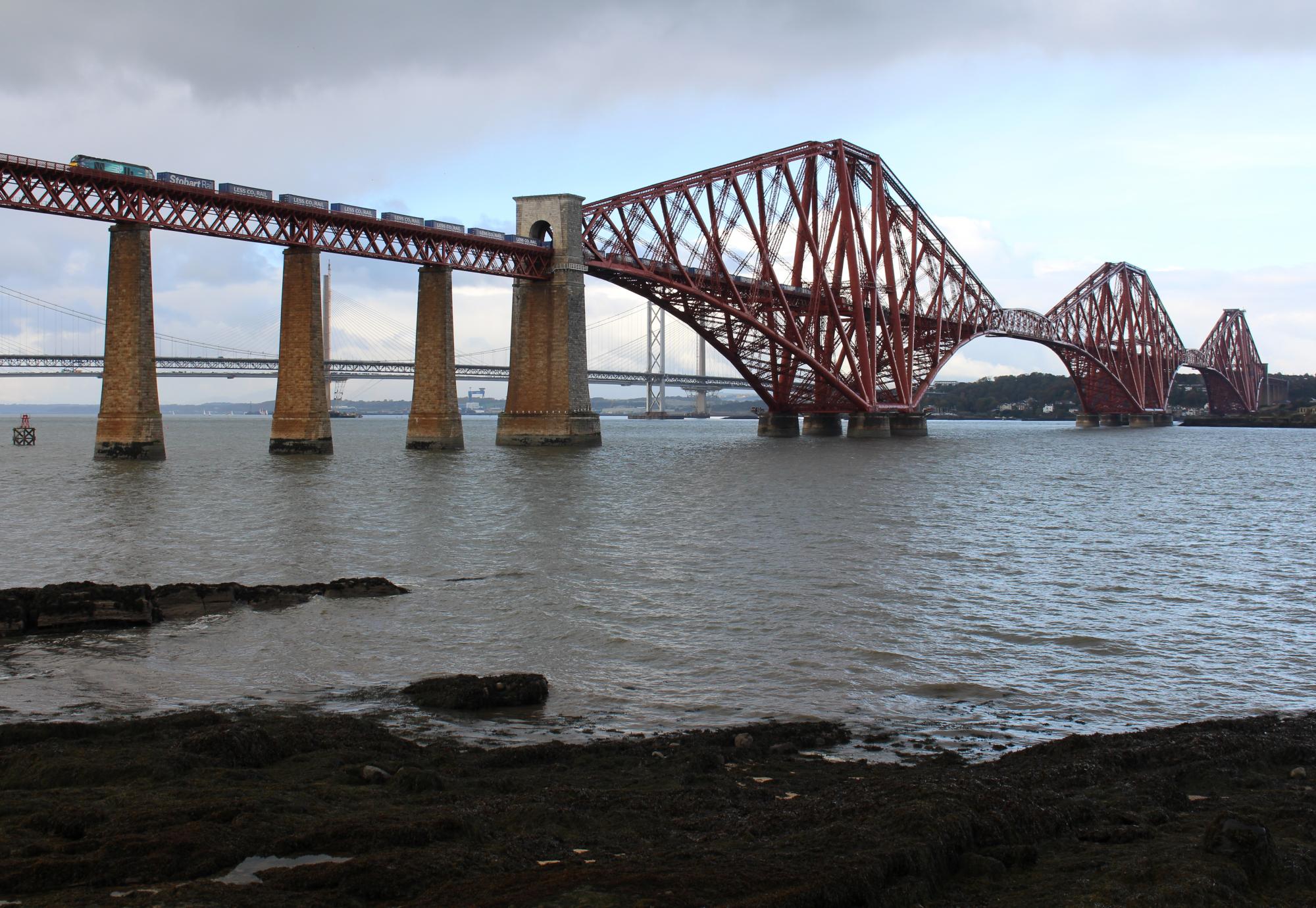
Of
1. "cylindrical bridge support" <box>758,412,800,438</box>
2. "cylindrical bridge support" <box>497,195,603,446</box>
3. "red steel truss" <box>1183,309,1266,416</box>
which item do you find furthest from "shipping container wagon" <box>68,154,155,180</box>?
"red steel truss" <box>1183,309,1266,416</box>

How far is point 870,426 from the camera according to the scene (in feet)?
289

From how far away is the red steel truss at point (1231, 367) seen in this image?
180 metres

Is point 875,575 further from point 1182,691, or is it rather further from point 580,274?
point 580,274

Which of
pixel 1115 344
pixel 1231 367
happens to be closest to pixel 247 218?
pixel 1115 344

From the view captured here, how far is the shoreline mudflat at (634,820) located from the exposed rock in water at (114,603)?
579 centimetres

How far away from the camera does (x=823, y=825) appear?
21.2ft

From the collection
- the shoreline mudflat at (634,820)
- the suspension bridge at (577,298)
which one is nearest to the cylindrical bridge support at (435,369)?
the suspension bridge at (577,298)

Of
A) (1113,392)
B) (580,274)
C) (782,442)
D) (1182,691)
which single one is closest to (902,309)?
(782,442)

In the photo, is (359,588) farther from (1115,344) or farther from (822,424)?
(1115,344)

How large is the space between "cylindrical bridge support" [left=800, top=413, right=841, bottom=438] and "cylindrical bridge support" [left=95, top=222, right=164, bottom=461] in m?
60.7

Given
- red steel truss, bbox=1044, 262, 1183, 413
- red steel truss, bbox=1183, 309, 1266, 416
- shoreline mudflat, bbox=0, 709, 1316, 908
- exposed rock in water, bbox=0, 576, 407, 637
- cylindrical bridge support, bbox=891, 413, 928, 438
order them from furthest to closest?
1. red steel truss, bbox=1183, 309, 1266, 416
2. red steel truss, bbox=1044, 262, 1183, 413
3. cylindrical bridge support, bbox=891, 413, 928, 438
4. exposed rock in water, bbox=0, 576, 407, 637
5. shoreline mudflat, bbox=0, 709, 1316, 908

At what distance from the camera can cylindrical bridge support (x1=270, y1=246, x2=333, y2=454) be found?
51.4 m

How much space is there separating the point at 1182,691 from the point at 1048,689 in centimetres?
151

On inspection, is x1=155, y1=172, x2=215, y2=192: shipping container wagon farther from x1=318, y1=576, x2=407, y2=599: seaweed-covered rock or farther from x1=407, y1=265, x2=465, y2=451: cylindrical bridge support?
x1=318, y1=576, x2=407, y2=599: seaweed-covered rock
